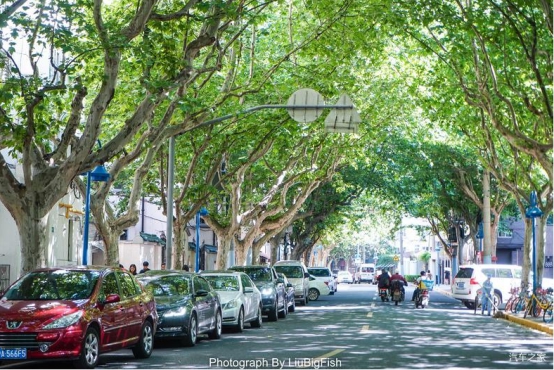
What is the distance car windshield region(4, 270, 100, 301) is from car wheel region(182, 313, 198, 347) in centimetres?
358

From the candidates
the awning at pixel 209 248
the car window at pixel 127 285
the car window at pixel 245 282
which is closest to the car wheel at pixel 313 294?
the awning at pixel 209 248

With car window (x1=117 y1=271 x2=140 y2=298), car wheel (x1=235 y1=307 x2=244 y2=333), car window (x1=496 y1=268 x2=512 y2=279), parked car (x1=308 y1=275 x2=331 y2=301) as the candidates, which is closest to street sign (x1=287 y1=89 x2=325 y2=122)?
car wheel (x1=235 y1=307 x2=244 y2=333)

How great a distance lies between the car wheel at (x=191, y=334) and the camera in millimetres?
18078

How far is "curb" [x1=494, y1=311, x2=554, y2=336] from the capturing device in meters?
22.9

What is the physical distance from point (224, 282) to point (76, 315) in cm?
976

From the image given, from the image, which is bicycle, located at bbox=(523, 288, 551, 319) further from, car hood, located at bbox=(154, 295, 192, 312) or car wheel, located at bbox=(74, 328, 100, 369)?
car wheel, located at bbox=(74, 328, 100, 369)

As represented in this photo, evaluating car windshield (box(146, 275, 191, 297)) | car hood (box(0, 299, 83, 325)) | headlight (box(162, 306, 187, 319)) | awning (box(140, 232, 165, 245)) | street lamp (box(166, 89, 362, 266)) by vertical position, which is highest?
street lamp (box(166, 89, 362, 266))

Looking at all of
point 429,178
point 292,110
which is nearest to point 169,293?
point 292,110

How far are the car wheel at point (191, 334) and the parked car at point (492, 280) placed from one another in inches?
724

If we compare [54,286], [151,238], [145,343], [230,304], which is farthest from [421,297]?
[54,286]

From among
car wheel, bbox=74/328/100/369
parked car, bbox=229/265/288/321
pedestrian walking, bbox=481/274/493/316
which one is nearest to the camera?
car wheel, bbox=74/328/100/369

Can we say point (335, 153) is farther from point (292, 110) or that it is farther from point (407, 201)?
point (292, 110)

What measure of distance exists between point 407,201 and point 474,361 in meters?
34.9

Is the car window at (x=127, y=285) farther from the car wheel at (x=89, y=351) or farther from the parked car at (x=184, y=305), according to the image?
the parked car at (x=184, y=305)
